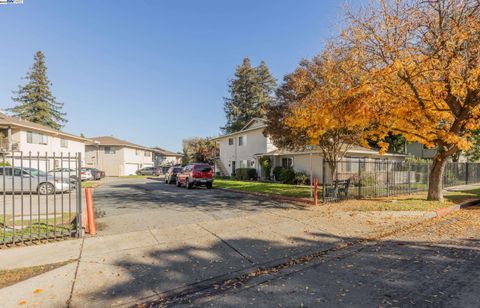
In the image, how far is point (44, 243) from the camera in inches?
255

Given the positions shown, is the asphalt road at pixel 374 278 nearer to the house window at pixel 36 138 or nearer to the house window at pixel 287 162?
the house window at pixel 287 162

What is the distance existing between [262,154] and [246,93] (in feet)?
112

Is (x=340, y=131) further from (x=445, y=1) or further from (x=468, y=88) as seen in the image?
(x=445, y=1)

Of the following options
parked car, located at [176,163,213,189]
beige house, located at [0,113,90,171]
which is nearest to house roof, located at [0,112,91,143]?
beige house, located at [0,113,90,171]

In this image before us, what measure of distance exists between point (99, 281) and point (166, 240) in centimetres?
223

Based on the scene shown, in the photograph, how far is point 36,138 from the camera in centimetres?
3142

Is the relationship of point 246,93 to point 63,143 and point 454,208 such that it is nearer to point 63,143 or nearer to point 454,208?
point 63,143

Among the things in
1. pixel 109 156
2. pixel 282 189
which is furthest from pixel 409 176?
pixel 109 156

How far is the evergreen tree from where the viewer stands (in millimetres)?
58938

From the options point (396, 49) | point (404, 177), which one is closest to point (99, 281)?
point (396, 49)

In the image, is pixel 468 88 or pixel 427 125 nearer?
pixel 468 88

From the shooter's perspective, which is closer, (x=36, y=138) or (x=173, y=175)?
(x=173, y=175)

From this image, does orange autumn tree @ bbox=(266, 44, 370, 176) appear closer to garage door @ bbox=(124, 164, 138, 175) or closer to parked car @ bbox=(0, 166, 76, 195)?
parked car @ bbox=(0, 166, 76, 195)

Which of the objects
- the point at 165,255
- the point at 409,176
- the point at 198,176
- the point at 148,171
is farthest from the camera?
the point at 148,171
